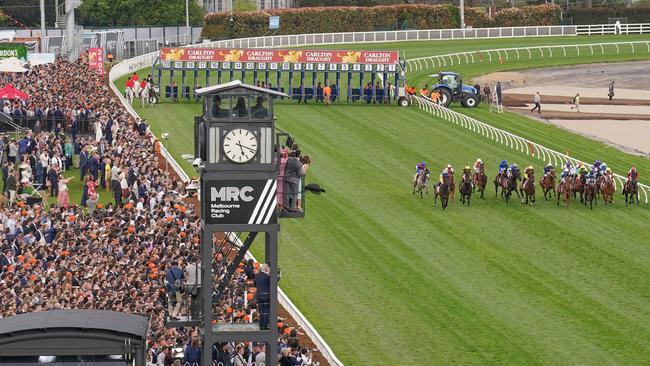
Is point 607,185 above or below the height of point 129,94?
below

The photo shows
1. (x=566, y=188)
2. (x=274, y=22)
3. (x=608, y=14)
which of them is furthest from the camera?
(x=608, y=14)

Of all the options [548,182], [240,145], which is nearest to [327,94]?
[548,182]

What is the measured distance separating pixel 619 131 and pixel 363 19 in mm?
51350

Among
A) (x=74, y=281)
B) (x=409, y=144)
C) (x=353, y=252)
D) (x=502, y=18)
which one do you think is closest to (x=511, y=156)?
(x=409, y=144)

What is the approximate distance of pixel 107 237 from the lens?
34406 mm

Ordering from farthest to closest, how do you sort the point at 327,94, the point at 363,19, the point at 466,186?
the point at 363,19 < the point at 327,94 < the point at 466,186

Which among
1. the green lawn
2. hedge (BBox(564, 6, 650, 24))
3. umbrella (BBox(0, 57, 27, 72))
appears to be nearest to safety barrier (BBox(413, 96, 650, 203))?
the green lawn

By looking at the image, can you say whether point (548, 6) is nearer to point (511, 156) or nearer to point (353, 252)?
point (511, 156)

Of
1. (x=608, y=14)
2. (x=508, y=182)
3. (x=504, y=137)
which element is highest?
(x=608, y=14)

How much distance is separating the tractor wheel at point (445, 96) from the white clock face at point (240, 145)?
157 ft

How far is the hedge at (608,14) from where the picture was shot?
11600 cm

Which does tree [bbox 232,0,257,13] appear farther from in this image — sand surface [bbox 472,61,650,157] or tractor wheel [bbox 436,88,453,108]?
tractor wheel [bbox 436,88,453,108]

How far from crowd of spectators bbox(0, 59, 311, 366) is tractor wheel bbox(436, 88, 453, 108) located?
800 inches

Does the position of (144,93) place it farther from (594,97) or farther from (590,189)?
(590,189)
